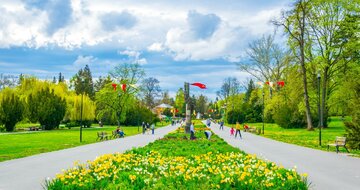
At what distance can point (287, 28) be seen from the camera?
44.8 metres

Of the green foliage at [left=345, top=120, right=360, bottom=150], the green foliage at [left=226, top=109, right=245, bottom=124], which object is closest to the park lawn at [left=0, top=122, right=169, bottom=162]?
the green foliage at [left=345, top=120, right=360, bottom=150]

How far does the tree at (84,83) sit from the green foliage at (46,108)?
41.2 meters

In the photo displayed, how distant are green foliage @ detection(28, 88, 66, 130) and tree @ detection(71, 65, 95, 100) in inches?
1621

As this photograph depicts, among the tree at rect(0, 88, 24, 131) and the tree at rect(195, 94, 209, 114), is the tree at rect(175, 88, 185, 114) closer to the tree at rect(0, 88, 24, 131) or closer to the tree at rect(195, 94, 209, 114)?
the tree at rect(195, 94, 209, 114)

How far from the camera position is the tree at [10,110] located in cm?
5066

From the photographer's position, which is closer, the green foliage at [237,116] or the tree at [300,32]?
the tree at [300,32]

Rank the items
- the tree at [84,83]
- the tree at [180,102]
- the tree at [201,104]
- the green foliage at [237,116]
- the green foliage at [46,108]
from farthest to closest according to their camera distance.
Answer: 1. the tree at [201,104]
2. the tree at [180,102]
3. the tree at [84,83]
4. the green foliage at [237,116]
5. the green foliage at [46,108]

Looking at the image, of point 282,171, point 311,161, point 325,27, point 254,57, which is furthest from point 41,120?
point 282,171

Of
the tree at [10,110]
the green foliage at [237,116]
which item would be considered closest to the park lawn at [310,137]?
the tree at [10,110]

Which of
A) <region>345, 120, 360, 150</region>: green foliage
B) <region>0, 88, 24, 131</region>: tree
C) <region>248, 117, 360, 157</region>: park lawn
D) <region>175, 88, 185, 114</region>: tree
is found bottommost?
<region>248, 117, 360, 157</region>: park lawn

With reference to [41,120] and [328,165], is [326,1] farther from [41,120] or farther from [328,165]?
[41,120]

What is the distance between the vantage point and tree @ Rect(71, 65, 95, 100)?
10431 centimetres

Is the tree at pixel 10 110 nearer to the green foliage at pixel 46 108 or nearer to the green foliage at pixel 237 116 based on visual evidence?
the green foliage at pixel 46 108

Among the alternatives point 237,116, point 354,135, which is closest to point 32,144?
point 354,135
